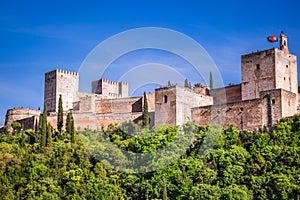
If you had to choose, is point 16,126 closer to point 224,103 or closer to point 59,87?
point 59,87

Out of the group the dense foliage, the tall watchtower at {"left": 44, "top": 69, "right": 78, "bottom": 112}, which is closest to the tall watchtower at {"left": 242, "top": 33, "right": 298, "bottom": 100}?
the dense foliage

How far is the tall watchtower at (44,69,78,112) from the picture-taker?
66206mm

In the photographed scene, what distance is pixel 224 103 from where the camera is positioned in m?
52.3

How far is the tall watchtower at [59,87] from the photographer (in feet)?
217

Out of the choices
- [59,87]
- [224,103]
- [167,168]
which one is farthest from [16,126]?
[167,168]

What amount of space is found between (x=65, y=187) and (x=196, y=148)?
991cm

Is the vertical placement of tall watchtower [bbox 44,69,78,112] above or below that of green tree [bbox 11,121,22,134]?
above

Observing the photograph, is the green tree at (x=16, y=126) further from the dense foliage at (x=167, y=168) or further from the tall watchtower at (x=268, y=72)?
the tall watchtower at (x=268, y=72)

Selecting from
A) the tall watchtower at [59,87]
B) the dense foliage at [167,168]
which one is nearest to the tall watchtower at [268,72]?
the dense foliage at [167,168]

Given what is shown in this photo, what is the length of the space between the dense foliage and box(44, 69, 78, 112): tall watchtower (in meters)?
14.2

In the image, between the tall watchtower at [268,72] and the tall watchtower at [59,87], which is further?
the tall watchtower at [59,87]

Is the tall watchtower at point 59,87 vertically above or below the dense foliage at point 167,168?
above

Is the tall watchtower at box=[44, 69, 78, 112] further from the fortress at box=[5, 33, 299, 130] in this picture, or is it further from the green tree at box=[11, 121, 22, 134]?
the green tree at box=[11, 121, 22, 134]

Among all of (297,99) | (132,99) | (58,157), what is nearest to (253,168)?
(297,99)
